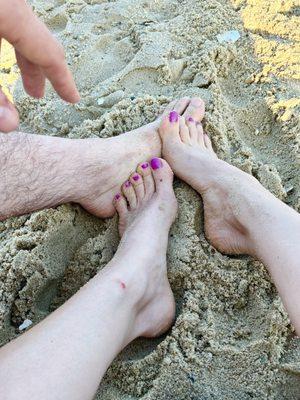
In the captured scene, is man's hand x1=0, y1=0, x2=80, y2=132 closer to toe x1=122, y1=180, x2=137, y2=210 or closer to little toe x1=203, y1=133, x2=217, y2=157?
toe x1=122, y1=180, x2=137, y2=210

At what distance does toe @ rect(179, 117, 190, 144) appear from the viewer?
2250 millimetres

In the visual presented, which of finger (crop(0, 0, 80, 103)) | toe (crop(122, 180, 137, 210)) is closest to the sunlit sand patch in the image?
toe (crop(122, 180, 137, 210))

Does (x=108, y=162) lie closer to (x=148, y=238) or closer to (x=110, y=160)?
(x=110, y=160)

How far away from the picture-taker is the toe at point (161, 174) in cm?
213

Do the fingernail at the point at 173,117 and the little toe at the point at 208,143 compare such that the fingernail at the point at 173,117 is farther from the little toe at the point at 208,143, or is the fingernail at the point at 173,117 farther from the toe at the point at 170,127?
the little toe at the point at 208,143

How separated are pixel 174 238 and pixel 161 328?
13.9 inches

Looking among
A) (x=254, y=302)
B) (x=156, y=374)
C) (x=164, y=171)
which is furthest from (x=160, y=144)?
(x=156, y=374)

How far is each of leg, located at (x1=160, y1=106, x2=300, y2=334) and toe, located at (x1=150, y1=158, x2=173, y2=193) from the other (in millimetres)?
42

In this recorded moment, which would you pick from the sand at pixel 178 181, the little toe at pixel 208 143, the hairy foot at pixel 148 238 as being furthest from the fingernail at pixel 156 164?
the little toe at pixel 208 143

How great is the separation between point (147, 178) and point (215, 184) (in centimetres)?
28

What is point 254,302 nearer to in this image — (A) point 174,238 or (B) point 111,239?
(A) point 174,238

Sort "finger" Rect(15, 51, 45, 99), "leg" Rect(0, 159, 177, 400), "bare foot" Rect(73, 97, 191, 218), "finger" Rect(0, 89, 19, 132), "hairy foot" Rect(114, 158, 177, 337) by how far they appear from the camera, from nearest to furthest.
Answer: "finger" Rect(0, 89, 19, 132)
"finger" Rect(15, 51, 45, 99)
"leg" Rect(0, 159, 177, 400)
"hairy foot" Rect(114, 158, 177, 337)
"bare foot" Rect(73, 97, 191, 218)

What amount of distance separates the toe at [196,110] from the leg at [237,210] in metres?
0.02

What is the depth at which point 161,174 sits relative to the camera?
216cm
